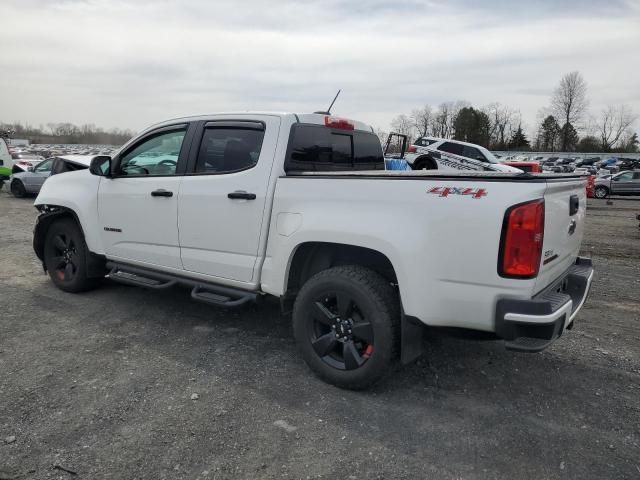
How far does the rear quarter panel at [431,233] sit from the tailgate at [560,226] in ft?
0.70

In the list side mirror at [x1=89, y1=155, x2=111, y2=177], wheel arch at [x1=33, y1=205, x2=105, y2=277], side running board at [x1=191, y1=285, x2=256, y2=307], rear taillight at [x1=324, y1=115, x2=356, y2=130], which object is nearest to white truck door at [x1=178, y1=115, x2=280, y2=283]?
side running board at [x1=191, y1=285, x2=256, y2=307]

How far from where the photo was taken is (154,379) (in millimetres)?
3648

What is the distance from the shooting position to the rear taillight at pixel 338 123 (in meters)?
4.28

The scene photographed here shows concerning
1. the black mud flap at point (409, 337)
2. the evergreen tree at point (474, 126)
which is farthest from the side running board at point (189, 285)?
the evergreen tree at point (474, 126)

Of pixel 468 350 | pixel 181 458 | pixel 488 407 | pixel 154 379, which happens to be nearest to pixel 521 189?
pixel 488 407

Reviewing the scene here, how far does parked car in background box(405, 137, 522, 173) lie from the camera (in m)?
19.3

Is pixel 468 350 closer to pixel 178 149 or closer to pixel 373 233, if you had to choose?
pixel 373 233

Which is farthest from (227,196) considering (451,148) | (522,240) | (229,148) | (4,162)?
(4,162)

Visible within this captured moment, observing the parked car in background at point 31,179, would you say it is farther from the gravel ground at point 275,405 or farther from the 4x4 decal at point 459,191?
the 4x4 decal at point 459,191

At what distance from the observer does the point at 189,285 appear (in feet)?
14.6

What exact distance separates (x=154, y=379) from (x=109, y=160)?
2458mm

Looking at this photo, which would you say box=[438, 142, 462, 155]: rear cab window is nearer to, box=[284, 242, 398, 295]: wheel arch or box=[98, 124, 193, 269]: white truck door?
box=[98, 124, 193, 269]: white truck door

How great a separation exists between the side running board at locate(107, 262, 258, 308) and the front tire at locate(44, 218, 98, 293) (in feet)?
1.64

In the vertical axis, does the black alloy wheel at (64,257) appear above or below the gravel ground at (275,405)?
above
